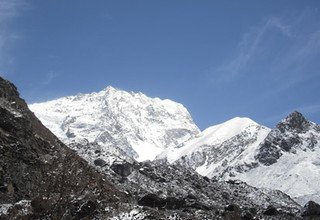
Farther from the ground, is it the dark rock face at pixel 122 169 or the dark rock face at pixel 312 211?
the dark rock face at pixel 122 169

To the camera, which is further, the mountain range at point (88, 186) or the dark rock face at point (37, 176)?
the mountain range at point (88, 186)

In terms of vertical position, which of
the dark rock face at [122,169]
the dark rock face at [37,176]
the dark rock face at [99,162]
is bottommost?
the dark rock face at [37,176]

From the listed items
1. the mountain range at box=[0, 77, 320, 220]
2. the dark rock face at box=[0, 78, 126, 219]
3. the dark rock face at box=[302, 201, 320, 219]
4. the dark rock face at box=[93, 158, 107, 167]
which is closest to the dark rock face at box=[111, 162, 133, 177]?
the mountain range at box=[0, 77, 320, 220]

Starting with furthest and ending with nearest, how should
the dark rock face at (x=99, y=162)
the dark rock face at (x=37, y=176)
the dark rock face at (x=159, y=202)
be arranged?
the dark rock face at (x=99, y=162) → the dark rock face at (x=159, y=202) → the dark rock face at (x=37, y=176)

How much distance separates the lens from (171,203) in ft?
236

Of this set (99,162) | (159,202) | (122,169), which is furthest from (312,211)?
(99,162)

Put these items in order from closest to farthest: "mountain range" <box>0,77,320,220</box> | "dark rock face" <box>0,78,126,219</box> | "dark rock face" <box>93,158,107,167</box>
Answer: "dark rock face" <box>0,78,126,219</box> → "mountain range" <box>0,77,320,220</box> → "dark rock face" <box>93,158,107,167</box>

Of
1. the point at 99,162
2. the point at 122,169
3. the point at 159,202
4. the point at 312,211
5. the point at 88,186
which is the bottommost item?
the point at 88,186

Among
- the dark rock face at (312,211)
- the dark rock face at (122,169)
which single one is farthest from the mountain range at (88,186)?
the dark rock face at (122,169)

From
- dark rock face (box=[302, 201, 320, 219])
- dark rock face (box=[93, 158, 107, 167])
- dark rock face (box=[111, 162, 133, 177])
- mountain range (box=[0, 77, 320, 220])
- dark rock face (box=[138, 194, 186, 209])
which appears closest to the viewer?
mountain range (box=[0, 77, 320, 220])

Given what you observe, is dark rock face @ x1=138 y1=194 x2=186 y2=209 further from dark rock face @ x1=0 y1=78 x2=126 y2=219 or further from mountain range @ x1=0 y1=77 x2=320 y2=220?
dark rock face @ x1=0 y1=78 x2=126 y2=219

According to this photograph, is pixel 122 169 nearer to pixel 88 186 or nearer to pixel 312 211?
pixel 312 211

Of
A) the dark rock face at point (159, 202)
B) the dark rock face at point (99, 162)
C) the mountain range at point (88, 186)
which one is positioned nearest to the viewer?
the mountain range at point (88, 186)

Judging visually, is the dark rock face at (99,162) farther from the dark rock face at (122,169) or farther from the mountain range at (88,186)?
the dark rock face at (122,169)
